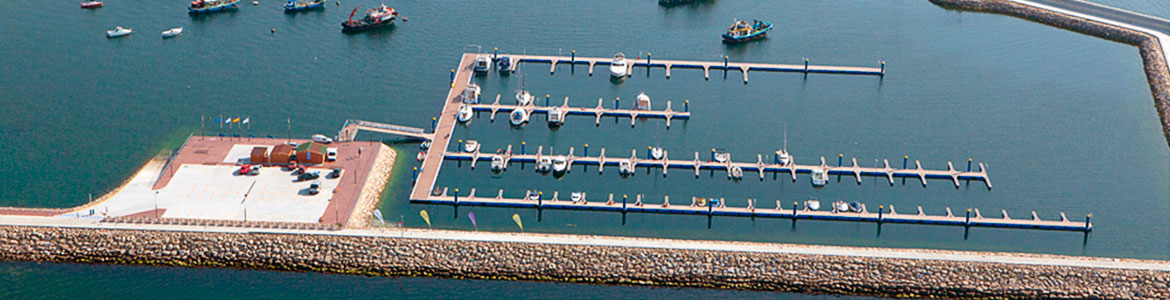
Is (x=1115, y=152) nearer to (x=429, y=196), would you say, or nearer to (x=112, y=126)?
(x=429, y=196)

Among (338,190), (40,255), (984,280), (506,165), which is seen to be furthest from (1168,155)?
(40,255)

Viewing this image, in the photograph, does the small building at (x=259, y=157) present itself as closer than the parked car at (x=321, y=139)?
Yes

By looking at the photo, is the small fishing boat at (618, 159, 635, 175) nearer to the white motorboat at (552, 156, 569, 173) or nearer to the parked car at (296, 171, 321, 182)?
the white motorboat at (552, 156, 569, 173)

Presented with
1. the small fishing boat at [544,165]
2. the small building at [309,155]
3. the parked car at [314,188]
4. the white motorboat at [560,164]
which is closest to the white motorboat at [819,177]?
the white motorboat at [560,164]

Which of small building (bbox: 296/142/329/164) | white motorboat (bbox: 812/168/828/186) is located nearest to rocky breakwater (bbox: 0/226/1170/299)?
small building (bbox: 296/142/329/164)

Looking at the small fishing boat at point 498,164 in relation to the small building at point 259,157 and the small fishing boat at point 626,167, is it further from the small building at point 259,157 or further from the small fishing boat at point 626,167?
the small building at point 259,157

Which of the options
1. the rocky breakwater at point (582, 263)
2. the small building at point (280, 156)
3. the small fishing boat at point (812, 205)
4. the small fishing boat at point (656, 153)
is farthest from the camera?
the small fishing boat at point (656, 153)

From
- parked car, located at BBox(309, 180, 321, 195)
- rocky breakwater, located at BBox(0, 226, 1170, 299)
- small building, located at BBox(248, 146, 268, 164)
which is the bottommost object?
rocky breakwater, located at BBox(0, 226, 1170, 299)
